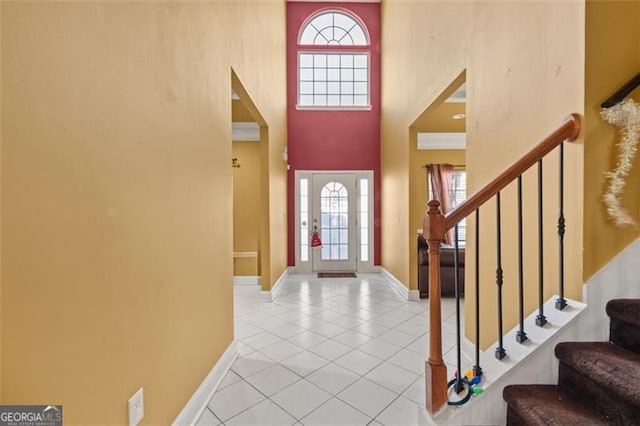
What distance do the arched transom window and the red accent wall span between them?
0.42 feet

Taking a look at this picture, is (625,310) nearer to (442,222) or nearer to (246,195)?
(442,222)

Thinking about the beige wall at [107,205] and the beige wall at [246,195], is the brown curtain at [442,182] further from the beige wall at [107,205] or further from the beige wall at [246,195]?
the beige wall at [107,205]

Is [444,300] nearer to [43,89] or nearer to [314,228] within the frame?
[314,228]

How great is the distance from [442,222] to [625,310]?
2.64 feet

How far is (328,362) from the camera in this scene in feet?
8.21

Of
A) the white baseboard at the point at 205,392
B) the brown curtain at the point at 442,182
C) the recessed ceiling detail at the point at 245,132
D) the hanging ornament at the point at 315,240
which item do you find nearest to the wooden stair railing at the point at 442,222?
the white baseboard at the point at 205,392

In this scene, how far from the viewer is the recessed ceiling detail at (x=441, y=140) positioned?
6.08m

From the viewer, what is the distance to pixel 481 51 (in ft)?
7.68

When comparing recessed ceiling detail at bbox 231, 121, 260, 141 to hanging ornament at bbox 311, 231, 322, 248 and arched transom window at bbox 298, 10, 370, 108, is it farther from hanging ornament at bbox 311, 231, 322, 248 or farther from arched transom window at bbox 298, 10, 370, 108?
hanging ornament at bbox 311, 231, 322, 248

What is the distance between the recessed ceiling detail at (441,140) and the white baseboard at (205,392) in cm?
507

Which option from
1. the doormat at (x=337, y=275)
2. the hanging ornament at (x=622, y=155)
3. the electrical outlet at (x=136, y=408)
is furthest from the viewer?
the doormat at (x=337, y=275)

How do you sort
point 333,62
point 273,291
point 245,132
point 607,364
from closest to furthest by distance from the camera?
point 607,364
point 273,291
point 245,132
point 333,62

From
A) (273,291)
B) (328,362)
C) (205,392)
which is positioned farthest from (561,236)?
(273,291)

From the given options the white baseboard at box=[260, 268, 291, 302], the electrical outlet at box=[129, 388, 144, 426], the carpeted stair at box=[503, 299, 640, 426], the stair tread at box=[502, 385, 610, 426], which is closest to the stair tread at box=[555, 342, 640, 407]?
the carpeted stair at box=[503, 299, 640, 426]
